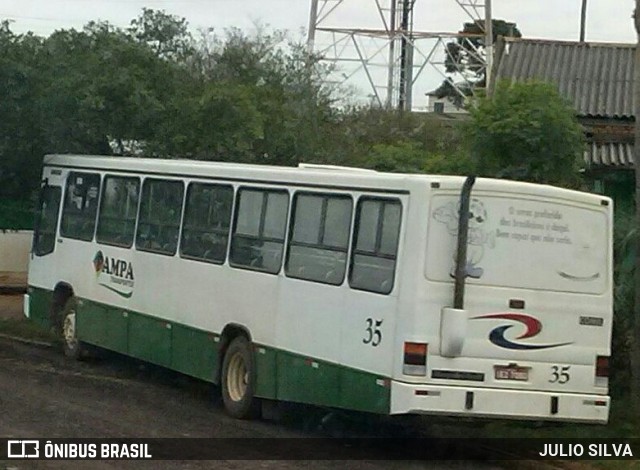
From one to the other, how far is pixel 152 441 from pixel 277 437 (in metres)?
1.55

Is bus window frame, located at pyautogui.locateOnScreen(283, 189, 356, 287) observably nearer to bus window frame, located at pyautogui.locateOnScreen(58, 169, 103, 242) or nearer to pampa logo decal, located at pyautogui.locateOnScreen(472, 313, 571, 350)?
pampa logo decal, located at pyautogui.locateOnScreen(472, 313, 571, 350)

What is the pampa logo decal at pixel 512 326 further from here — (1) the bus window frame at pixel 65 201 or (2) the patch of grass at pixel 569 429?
(1) the bus window frame at pixel 65 201

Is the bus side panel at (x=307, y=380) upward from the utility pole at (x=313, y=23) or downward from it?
downward

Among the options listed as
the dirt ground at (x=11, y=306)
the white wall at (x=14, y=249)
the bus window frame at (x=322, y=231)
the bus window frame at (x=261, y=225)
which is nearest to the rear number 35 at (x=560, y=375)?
the bus window frame at (x=322, y=231)

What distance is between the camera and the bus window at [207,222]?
15914 millimetres

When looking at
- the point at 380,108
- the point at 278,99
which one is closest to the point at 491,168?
the point at 278,99

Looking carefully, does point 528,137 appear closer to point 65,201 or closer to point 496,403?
point 496,403

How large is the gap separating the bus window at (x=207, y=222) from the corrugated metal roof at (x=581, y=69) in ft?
32.6

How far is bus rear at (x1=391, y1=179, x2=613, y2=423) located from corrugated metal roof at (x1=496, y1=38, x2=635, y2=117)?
38.3 ft

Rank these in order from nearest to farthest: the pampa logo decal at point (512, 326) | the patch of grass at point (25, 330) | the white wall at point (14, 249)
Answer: the pampa logo decal at point (512, 326), the patch of grass at point (25, 330), the white wall at point (14, 249)

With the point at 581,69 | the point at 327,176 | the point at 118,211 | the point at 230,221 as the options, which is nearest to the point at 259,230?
the point at 230,221

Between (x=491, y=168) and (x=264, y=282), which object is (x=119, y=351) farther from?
(x=491, y=168)

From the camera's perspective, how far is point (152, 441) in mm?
13086

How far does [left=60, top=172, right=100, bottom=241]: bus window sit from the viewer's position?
19.3 m
